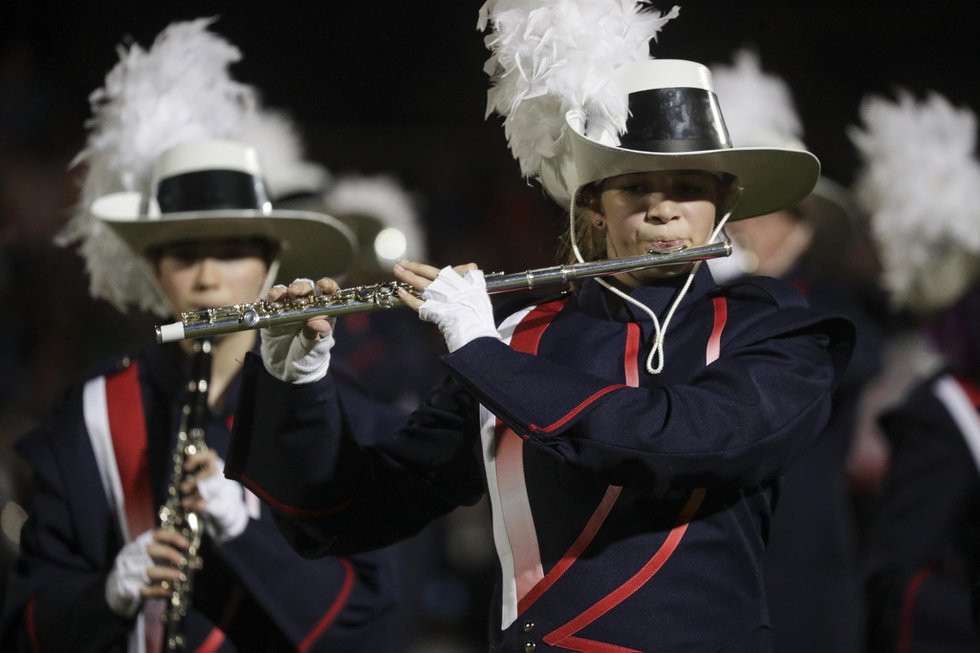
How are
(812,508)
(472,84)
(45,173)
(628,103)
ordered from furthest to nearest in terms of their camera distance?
(472,84) < (45,173) < (812,508) < (628,103)

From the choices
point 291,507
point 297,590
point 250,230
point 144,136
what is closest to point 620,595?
point 291,507

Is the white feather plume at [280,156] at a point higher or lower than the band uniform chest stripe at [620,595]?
higher

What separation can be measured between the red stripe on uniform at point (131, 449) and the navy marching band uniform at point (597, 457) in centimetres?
92

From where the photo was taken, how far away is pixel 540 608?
2633mm

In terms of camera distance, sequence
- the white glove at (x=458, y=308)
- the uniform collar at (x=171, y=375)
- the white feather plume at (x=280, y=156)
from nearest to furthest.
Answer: the white glove at (x=458, y=308)
the uniform collar at (x=171, y=375)
the white feather plume at (x=280, y=156)

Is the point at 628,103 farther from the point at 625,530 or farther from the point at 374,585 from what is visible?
the point at 374,585

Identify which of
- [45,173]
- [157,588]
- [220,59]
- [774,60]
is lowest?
[157,588]

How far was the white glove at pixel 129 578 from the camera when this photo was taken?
11.8 feet

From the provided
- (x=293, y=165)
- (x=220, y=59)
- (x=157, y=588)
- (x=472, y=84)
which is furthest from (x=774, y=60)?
(x=157, y=588)

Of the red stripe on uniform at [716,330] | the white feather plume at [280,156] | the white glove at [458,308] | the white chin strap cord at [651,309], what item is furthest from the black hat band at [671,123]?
the white feather plume at [280,156]

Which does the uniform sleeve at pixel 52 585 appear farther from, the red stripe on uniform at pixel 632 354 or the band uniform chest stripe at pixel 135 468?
the red stripe on uniform at pixel 632 354

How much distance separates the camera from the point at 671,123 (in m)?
2.71

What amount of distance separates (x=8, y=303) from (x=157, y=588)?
12.0 ft

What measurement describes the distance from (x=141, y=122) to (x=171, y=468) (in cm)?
107
